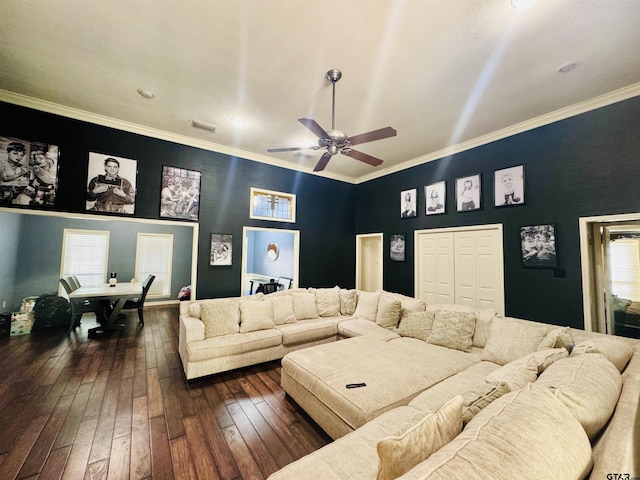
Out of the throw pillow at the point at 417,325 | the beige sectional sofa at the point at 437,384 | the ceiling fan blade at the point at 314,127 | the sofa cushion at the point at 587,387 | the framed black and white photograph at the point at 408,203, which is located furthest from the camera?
→ the framed black and white photograph at the point at 408,203

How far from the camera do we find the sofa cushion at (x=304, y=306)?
4094 millimetres

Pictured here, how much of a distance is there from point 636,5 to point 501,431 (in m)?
3.35

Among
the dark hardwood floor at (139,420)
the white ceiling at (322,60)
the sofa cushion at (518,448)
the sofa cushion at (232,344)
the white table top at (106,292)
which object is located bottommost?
the dark hardwood floor at (139,420)

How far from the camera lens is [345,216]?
656 centimetres

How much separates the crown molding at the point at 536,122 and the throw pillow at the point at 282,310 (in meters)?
3.89

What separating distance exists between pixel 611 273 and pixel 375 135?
351 cm

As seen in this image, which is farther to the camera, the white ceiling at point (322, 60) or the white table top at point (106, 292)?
the white table top at point (106, 292)

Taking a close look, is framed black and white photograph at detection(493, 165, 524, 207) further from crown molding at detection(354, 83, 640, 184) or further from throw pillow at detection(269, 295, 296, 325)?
throw pillow at detection(269, 295, 296, 325)

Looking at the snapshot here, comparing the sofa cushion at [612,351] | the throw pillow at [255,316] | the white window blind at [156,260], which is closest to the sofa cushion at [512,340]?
the sofa cushion at [612,351]

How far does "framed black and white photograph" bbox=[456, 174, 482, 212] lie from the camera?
4.32m

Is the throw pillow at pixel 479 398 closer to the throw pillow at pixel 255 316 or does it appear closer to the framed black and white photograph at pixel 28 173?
the throw pillow at pixel 255 316

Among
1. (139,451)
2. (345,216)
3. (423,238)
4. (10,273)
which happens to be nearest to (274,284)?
(345,216)

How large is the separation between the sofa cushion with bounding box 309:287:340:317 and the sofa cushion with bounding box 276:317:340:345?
28 cm

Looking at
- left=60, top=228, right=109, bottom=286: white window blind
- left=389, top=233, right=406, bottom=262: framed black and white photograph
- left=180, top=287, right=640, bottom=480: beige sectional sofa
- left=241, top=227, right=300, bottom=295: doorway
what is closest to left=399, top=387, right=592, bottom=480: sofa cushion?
left=180, top=287, right=640, bottom=480: beige sectional sofa
